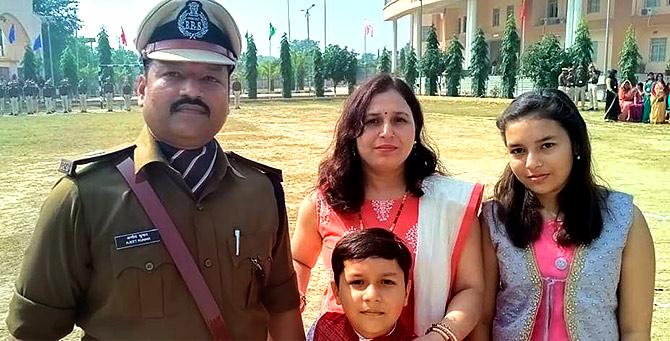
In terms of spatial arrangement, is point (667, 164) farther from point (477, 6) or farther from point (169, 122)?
point (477, 6)

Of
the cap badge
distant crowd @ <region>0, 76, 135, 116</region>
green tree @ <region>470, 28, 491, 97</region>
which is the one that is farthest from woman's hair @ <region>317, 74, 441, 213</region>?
green tree @ <region>470, 28, 491, 97</region>

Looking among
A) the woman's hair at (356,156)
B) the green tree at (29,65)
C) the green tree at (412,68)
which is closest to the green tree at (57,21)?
the green tree at (29,65)

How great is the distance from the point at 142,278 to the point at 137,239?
98 millimetres

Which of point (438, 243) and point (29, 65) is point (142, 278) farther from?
point (29, 65)

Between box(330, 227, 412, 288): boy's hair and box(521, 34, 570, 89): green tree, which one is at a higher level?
box(521, 34, 570, 89): green tree

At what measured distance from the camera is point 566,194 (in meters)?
2.01

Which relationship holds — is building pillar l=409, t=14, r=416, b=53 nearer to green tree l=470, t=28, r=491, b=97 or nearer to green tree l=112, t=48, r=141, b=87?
green tree l=470, t=28, r=491, b=97

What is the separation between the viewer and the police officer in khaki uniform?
1.41 metres

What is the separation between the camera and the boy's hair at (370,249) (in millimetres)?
1804

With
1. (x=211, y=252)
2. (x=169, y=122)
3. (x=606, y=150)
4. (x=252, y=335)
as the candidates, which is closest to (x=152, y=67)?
(x=169, y=122)

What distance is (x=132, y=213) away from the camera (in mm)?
1456

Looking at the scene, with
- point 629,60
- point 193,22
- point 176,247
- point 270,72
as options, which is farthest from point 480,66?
point 176,247

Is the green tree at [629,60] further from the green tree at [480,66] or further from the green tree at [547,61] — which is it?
the green tree at [480,66]

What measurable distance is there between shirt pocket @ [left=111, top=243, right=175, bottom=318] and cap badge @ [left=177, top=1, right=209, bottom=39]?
1.81 feet
